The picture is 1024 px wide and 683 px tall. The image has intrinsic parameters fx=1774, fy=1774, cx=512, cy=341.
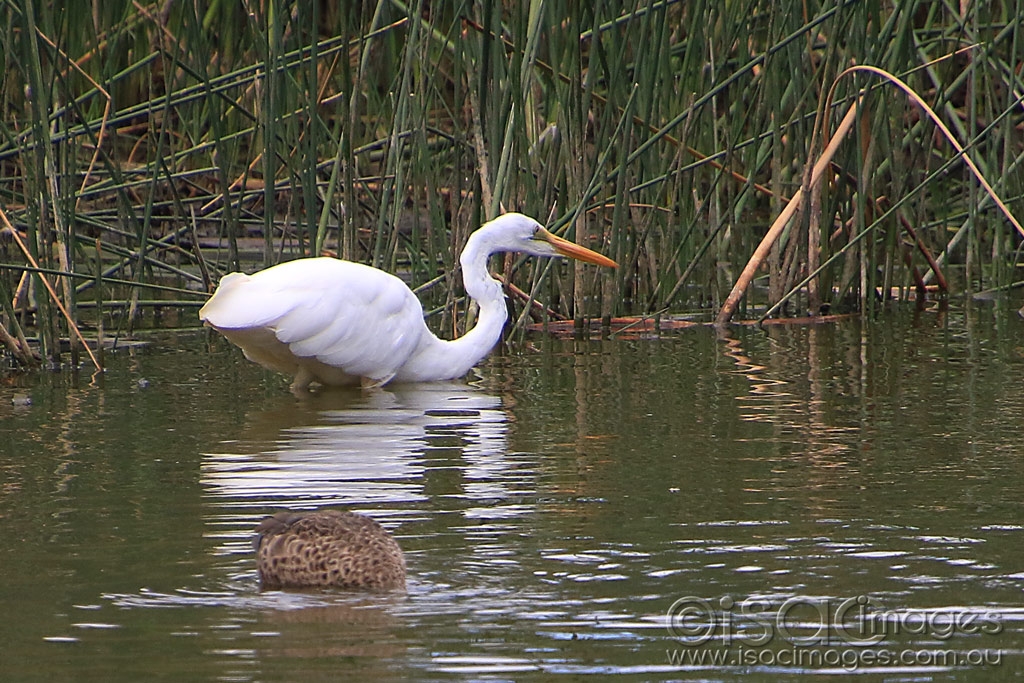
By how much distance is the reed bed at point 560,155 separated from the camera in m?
7.80

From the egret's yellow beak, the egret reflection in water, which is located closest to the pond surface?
the egret reflection in water

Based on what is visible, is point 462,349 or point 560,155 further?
point 560,155

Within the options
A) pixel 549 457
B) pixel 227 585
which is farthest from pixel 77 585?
pixel 549 457

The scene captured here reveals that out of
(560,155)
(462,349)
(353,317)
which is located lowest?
(462,349)

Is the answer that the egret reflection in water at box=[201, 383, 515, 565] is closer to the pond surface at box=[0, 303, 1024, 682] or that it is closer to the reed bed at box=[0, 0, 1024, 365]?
the pond surface at box=[0, 303, 1024, 682]

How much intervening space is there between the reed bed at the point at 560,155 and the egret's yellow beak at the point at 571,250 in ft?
0.37

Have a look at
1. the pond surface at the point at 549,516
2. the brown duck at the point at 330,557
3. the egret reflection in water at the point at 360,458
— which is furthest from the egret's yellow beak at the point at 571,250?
the brown duck at the point at 330,557

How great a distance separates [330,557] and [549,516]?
930 millimetres

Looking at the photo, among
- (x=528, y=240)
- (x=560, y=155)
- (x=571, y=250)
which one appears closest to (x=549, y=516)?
(x=528, y=240)

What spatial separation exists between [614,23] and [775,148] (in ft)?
4.48

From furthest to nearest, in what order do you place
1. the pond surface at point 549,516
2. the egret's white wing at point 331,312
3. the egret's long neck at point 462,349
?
1. the egret's long neck at point 462,349
2. the egret's white wing at point 331,312
3. the pond surface at point 549,516

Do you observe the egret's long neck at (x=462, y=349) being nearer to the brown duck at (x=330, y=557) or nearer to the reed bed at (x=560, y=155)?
the reed bed at (x=560, y=155)

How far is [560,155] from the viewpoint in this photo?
8688mm

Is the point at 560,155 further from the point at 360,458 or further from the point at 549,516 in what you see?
the point at 549,516
